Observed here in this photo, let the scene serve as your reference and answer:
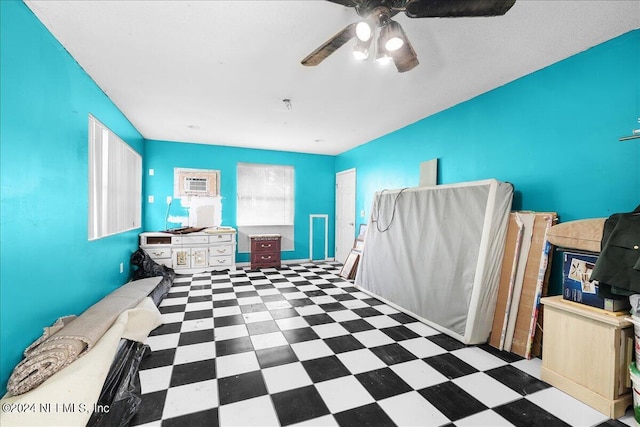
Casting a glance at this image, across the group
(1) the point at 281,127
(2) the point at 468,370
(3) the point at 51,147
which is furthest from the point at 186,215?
(2) the point at 468,370

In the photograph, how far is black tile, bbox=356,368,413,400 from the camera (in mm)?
1838

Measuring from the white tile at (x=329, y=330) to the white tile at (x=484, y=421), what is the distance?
1.27 m

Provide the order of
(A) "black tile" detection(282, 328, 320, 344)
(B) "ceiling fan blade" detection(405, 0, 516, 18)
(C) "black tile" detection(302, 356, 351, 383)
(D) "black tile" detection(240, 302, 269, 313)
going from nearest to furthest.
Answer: (B) "ceiling fan blade" detection(405, 0, 516, 18) → (C) "black tile" detection(302, 356, 351, 383) → (A) "black tile" detection(282, 328, 320, 344) → (D) "black tile" detection(240, 302, 269, 313)

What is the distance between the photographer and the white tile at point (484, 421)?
157cm

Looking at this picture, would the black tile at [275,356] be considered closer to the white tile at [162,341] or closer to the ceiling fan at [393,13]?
the white tile at [162,341]

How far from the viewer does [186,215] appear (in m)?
5.52

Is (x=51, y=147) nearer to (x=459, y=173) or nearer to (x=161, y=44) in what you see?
(x=161, y=44)

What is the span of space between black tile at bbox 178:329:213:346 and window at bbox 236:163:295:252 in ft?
10.4

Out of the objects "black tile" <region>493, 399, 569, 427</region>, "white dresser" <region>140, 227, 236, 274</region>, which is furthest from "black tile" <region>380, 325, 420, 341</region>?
"white dresser" <region>140, 227, 236, 274</region>

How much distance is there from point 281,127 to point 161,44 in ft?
7.54

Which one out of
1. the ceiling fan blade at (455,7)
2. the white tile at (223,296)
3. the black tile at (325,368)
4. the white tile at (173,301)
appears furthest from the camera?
the white tile at (223,296)

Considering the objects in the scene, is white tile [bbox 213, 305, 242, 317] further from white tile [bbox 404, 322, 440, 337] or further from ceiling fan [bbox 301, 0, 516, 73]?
ceiling fan [bbox 301, 0, 516, 73]

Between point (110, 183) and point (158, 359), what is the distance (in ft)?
7.73

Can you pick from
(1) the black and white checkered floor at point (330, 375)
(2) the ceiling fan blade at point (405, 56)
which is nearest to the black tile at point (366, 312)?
(1) the black and white checkered floor at point (330, 375)
